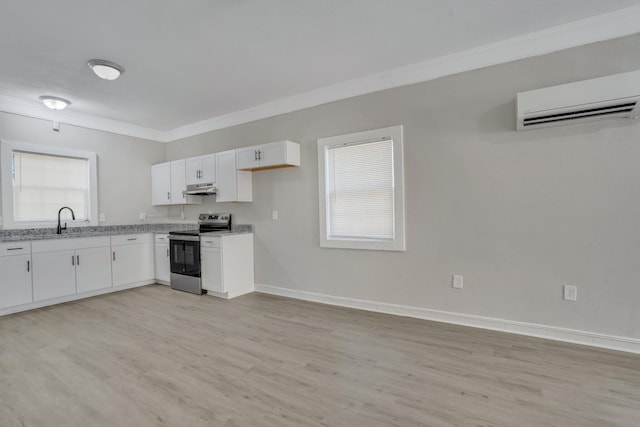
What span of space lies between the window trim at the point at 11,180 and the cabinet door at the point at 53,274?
62 cm

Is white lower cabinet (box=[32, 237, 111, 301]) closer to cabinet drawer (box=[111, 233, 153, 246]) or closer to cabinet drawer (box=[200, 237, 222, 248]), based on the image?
cabinet drawer (box=[111, 233, 153, 246])

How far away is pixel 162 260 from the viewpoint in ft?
16.8

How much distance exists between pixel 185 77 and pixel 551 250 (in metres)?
4.07

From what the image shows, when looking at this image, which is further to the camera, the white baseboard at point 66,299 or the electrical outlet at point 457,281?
the white baseboard at point 66,299

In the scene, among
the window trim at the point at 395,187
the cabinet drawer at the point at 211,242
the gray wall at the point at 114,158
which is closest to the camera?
the window trim at the point at 395,187

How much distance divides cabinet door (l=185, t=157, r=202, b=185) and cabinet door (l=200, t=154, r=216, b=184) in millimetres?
76

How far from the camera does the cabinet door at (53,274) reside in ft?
13.0

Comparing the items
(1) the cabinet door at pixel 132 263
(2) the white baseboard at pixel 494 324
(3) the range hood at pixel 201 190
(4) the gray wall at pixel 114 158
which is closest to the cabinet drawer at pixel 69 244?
(1) the cabinet door at pixel 132 263

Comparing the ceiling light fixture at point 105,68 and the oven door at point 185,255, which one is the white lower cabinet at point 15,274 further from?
the ceiling light fixture at point 105,68

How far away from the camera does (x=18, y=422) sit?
5.84 ft

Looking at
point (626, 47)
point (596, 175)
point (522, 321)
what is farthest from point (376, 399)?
point (626, 47)

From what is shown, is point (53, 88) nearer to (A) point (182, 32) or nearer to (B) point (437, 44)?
(A) point (182, 32)

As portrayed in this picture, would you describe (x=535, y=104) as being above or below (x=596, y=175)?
above

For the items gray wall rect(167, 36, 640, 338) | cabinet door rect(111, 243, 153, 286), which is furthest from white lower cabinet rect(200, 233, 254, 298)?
cabinet door rect(111, 243, 153, 286)
